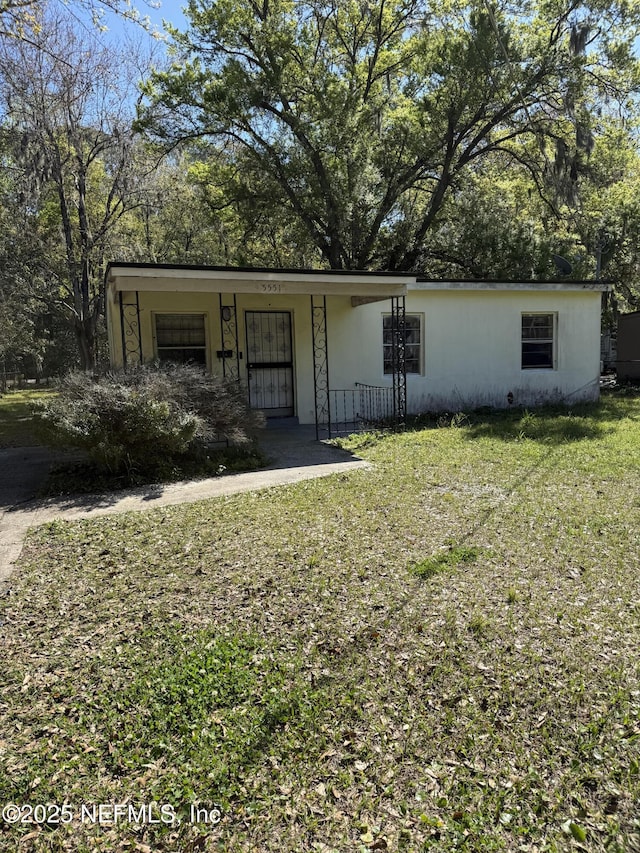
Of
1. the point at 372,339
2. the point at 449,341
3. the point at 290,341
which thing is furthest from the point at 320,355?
the point at 449,341

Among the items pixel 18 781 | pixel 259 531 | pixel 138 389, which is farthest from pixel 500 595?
pixel 138 389

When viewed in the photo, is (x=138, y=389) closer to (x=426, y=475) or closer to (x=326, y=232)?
(x=426, y=475)

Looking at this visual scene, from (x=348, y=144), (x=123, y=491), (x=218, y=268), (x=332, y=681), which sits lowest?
(x=332, y=681)

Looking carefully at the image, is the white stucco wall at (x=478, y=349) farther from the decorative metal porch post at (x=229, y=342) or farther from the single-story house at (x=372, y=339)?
the decorative metal porch post at (x=229, y=342)

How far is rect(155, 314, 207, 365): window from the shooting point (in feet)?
35.0

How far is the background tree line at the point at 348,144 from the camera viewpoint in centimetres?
1594

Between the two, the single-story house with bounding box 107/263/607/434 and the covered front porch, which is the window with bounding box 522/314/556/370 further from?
the covered front porch

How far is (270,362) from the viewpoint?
1145cm

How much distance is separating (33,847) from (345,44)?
859 inches

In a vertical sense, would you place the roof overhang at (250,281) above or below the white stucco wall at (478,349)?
above

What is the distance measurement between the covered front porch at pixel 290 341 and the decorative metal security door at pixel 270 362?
20mm

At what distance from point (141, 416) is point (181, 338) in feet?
14.4

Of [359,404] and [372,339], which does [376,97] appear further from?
[359,404]

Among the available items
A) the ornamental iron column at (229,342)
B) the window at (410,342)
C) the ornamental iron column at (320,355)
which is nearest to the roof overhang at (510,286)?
the window at (410,342)
